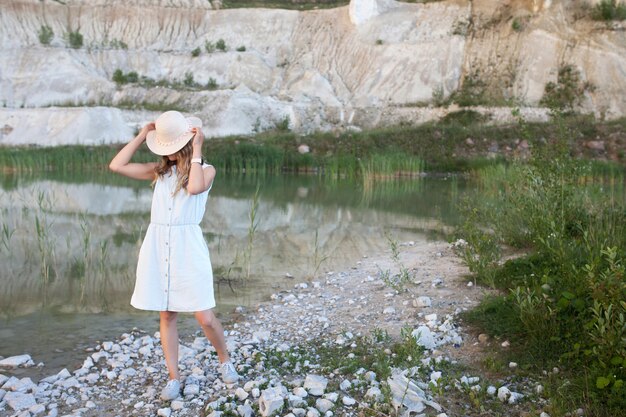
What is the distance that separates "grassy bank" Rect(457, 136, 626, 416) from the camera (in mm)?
4414

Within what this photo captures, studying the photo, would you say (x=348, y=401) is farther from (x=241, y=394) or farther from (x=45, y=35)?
(x=45, y=35)

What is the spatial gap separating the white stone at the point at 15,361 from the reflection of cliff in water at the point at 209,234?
193 centimetres

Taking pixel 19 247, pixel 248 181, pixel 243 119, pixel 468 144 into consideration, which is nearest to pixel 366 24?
pixel 243 119

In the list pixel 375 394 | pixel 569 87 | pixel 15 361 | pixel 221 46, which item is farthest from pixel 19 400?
pixel 221 46

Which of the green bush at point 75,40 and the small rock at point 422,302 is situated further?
the green bush at point 75,40

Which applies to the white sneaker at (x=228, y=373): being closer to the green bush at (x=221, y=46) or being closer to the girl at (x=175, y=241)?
the girl at (x=175, y=241)

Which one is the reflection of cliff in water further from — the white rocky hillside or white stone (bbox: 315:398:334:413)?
the white rocky hillside

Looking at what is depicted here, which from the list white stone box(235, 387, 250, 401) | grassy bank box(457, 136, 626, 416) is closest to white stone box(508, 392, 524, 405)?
grassy bank box(457, 136, 626, 416)

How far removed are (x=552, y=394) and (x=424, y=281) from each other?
3800 mm

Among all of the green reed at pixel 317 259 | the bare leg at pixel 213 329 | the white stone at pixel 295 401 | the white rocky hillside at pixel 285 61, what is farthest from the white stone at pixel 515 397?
the white rocky hillside at pixel 285 61

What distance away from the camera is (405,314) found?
22.7 ft

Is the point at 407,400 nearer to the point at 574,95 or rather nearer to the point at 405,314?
the point at 405,314

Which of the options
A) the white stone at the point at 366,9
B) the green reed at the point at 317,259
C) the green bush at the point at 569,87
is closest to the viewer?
the green reed at the point at 317,259

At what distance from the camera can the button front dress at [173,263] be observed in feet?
16.4
